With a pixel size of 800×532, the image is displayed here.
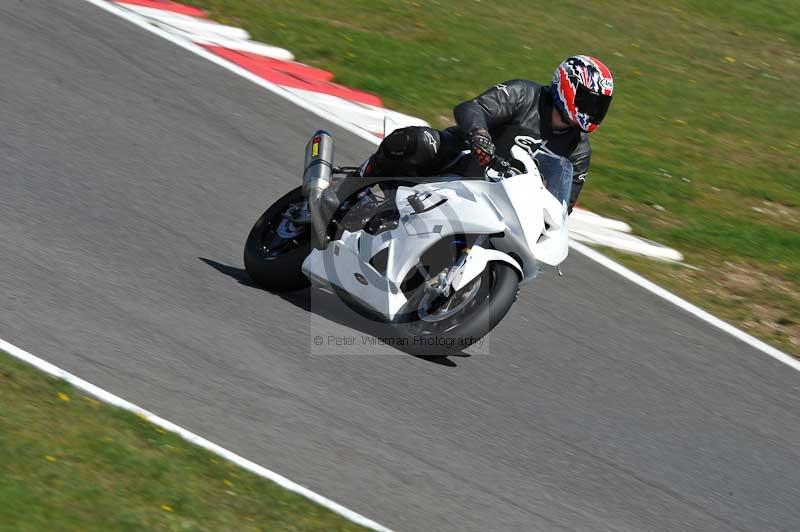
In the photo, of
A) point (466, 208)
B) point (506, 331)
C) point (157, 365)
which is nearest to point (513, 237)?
point (466, 208)

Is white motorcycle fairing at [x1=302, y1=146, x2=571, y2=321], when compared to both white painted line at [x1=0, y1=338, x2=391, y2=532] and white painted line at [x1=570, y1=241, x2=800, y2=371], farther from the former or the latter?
white painted line at [x1=570, y1=241, x2=800, y2=371]

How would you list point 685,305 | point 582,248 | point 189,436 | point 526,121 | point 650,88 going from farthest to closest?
1. point 650,88
2. point 582,248
3. point 685,305
4. point 526,121
5. point 189,436

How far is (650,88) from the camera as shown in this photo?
45.0 feet

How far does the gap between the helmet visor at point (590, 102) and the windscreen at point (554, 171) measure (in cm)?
39

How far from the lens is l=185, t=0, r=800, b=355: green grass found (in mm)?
9797

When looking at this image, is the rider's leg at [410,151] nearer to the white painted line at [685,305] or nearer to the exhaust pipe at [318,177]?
the exhaust pipe at [318,177]

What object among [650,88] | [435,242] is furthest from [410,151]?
[650,88]

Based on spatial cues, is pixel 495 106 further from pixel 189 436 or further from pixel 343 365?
pixel 189 436

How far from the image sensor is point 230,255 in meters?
7.19

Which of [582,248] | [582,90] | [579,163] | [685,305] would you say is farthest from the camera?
[582,248]

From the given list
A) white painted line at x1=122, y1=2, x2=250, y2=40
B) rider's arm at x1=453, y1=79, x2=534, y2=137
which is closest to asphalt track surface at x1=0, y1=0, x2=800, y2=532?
rider's arm at x1=453, y1=79, x2=534, y2=137

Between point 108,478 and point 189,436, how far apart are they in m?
0.56

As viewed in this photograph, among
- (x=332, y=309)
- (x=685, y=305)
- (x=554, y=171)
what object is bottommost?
(x=685, y=305)

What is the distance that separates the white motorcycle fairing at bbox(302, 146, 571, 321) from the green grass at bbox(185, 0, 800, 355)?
9.65 ft
